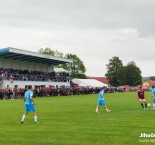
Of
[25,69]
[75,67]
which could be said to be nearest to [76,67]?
[75,67]

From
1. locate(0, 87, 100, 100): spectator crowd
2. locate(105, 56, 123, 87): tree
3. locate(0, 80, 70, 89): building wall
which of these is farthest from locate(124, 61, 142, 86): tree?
locate(0, 80, 70, 89): building wall

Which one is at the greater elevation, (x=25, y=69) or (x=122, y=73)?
(x=122, y=73)

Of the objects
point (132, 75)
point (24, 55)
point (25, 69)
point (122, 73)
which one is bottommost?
point (25, 69)

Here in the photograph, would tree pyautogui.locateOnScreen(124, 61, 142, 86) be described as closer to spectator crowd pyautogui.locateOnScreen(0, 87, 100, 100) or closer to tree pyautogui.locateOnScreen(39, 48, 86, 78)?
tree pyautogui.locateOnScreen(39, 48, 86, 78)

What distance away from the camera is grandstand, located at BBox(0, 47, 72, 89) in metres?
57.6

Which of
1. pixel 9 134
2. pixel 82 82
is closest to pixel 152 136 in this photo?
pixel 9 134

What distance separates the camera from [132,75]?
141m

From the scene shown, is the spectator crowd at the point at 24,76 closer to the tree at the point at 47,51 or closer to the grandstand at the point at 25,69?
the grandstand at the point at 25,69

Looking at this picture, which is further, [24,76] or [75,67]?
[75,67]

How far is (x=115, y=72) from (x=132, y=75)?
9.38 m

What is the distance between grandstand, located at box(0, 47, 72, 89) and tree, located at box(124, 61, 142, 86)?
67764 millimetres

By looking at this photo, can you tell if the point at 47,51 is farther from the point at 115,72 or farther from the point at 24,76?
the point at 24,76

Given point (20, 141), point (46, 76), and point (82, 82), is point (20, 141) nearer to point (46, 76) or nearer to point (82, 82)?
point (46, 76)

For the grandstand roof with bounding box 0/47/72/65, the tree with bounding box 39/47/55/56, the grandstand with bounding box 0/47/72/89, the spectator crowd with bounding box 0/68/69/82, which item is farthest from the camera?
the tree with bounding box 39/47/55/56
